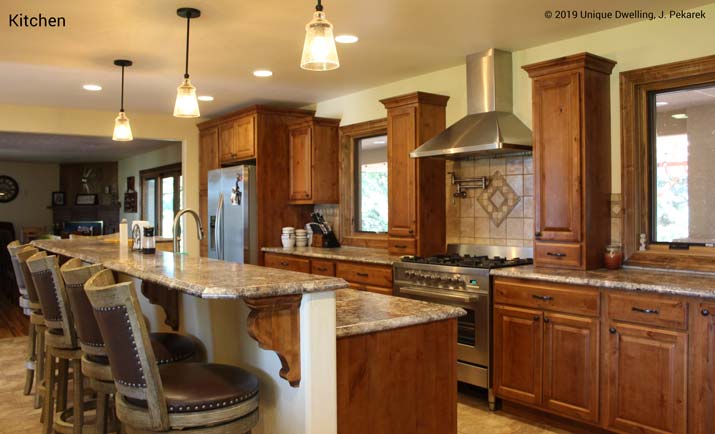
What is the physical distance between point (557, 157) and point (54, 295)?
2853 mm

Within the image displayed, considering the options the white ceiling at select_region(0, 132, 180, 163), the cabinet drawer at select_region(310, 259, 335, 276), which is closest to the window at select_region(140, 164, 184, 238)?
the white ceiling at select_region(0, 132, 180, 163)

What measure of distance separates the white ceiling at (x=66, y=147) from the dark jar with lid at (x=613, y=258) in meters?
6.55

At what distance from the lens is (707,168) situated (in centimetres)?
337

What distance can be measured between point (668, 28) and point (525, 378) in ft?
7.36

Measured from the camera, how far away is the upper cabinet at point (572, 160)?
3451 mm

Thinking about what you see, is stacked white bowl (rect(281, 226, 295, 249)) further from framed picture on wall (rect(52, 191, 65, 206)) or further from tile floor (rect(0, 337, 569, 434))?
framed picture on wall (rect(52, 191, 65, 206))

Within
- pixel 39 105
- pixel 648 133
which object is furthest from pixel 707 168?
pixel 39 105

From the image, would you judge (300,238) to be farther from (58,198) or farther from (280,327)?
(58,198)

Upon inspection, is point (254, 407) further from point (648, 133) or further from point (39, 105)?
point (39, 105)

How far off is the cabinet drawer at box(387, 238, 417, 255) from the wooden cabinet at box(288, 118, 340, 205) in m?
1.32

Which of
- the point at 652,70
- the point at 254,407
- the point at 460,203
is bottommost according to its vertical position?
the point at 254,407

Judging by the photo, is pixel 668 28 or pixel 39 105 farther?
pixel 39 105

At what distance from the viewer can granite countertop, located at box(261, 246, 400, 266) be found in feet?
14.8

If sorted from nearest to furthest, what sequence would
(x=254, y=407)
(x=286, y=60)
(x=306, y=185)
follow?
(x=254, y=407) → (x=286, y=60) → (x=306, y=185)
